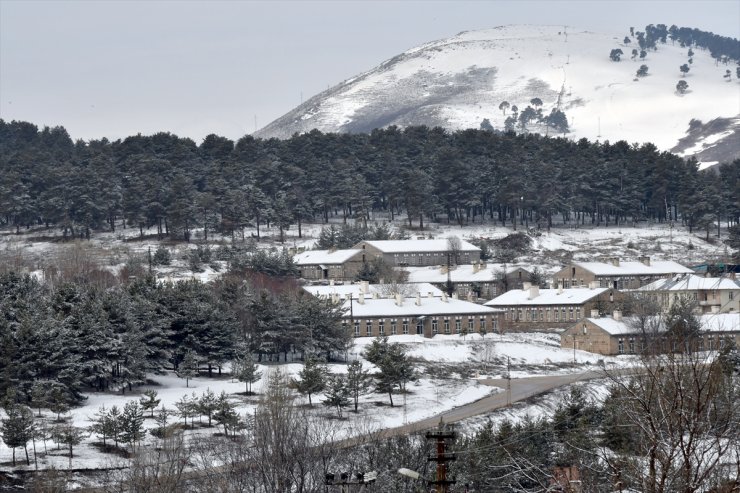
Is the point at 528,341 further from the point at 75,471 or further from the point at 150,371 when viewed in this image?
the point at 75,471

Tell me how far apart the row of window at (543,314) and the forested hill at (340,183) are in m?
37.0

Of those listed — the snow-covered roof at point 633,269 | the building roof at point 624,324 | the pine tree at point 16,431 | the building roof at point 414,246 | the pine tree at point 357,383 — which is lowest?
the building roof at point 624,324

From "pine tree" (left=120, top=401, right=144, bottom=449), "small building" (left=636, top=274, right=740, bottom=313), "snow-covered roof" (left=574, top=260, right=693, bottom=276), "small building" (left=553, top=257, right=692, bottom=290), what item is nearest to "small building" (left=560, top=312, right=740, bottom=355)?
"small building" (left=636, top=274, right=740, bottom=313)

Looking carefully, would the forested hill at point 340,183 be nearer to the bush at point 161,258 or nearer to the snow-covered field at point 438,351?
the snow-covered field at point 438,351

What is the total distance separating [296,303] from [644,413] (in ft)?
229

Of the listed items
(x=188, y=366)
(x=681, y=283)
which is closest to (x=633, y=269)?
(x=681, y=283)

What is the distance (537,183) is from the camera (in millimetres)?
147250

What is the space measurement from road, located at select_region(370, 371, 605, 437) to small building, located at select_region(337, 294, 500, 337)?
1534 cm

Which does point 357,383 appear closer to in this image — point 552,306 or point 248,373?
point 248,373

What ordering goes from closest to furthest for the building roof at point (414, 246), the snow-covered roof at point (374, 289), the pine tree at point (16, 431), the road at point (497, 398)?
the pine tree at point (16, 431) → the road at point (497, 398) → the snow-covered roof at point (374, 289) → the building roof at point (414, 246)

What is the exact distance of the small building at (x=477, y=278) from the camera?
11588 centimetres

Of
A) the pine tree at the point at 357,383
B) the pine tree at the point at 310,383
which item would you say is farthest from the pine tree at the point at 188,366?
the pine tree at the point at 357,383

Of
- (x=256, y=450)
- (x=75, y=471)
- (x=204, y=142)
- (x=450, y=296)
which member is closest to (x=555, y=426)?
(x=256, y=450)

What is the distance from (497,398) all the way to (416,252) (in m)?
51.8
